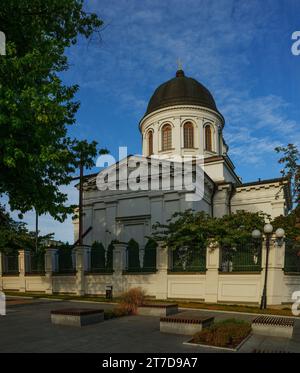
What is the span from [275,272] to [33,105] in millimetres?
13796

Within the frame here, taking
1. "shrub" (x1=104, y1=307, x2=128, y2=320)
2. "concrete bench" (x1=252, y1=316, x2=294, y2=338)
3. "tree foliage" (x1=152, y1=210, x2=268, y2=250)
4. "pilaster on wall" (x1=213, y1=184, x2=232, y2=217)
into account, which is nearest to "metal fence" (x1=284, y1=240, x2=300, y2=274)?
"tree foliage" (x1=152, y1=210, x2=268, y2=250)

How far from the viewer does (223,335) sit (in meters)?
8.63

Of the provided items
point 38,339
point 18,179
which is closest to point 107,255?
point 18,179

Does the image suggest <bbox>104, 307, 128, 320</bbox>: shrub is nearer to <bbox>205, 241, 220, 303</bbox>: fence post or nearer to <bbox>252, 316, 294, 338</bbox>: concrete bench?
<bbox>252, 316, 294, 338</bbox>: concrete bench

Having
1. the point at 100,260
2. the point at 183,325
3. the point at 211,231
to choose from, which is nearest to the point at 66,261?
the point at 100,260

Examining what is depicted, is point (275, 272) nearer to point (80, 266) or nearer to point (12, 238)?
point (80, 266)

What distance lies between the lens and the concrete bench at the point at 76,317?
36.9 feet

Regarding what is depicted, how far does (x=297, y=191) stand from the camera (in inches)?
690

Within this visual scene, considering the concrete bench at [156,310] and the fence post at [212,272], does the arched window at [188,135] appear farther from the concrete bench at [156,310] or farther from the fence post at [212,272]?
the concrete bench at [156,310]

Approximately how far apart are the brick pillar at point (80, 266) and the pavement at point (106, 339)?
9925 millimetres

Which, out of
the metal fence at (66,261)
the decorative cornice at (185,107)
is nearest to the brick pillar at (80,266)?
the metal fence at (66,261)

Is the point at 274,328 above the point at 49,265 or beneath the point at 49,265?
above

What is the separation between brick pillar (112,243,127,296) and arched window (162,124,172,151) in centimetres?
1701

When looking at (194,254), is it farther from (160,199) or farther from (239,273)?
(160,199)
